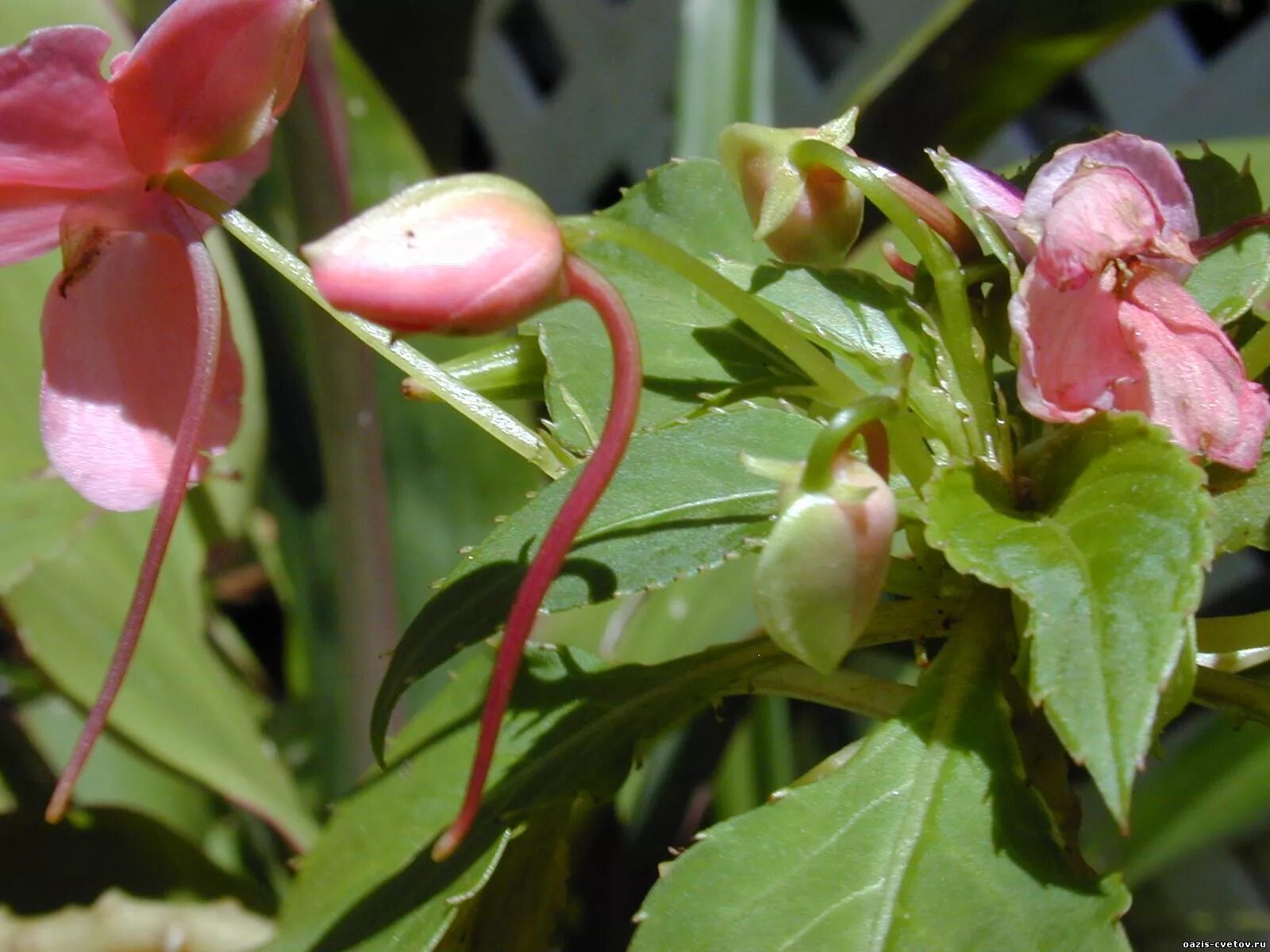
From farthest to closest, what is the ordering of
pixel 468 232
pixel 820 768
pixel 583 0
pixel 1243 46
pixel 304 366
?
pixel 583 0
pixel 1243 46
pixel 304 366
pixel 820 768
pixel 468 232

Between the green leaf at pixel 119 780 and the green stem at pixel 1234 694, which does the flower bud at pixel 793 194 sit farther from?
the green leaf at pixel 119 780

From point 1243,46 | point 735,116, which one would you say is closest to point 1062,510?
point 735,116

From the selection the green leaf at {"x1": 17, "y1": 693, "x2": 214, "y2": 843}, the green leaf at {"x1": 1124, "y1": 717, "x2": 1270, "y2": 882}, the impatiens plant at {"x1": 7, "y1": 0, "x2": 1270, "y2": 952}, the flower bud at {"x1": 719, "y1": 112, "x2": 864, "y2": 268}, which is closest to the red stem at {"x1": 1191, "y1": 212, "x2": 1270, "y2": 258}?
the impatiens plant at {"x1": 7, "y1": 0, "x2": 1270, "y2": 952}

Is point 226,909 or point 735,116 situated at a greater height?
point 735,116

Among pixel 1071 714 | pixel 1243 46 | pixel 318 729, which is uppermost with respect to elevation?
pixel 1071 714

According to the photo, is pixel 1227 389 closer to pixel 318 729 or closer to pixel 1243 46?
pixel 318 729

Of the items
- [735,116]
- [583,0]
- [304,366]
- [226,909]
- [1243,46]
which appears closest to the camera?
[226,909]

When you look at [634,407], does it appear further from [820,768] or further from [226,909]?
[226,909]

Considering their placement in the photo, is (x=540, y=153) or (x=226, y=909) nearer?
(x=226, y=909)
